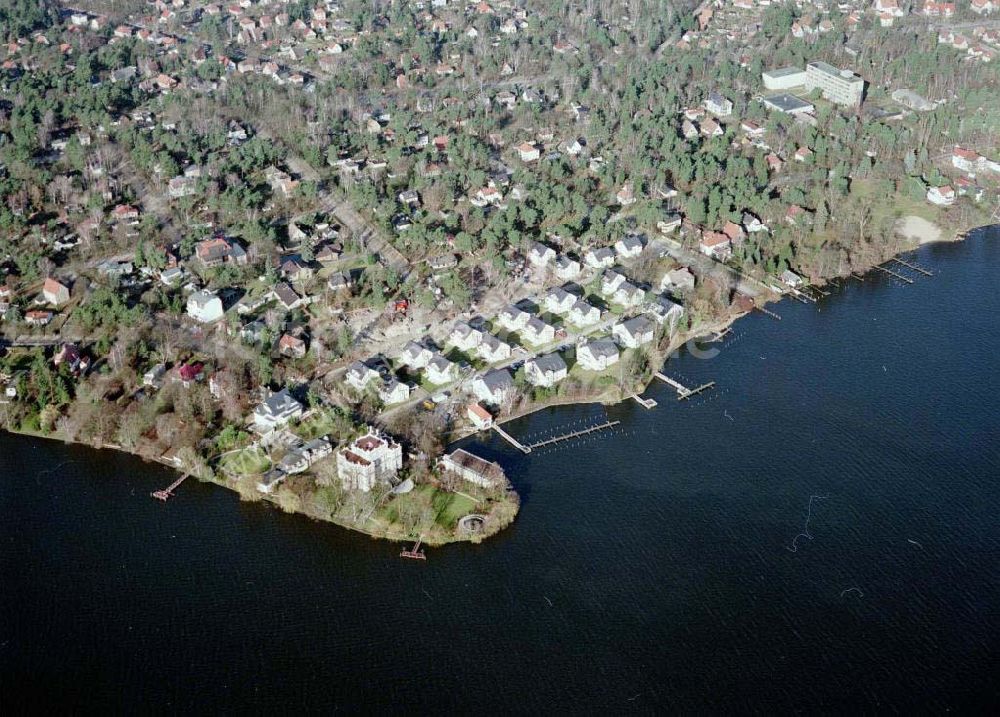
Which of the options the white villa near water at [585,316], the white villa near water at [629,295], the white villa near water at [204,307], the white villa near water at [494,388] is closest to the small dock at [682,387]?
the white villa near water at [585,316]

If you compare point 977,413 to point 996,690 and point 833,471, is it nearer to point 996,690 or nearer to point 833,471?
point 833,471

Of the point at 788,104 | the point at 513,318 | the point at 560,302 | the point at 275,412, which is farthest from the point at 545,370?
the point at 788,104

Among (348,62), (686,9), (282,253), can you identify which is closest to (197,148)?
(282,253)

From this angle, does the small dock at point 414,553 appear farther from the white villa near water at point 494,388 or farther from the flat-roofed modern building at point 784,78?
the flat-roofed modern building at point 784,78

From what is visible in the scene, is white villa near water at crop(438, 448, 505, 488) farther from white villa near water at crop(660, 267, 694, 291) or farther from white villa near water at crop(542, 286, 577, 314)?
white villa near water at crop(660, 267, 694, 291)

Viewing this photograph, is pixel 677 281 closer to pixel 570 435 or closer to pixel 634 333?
pixel 634 333

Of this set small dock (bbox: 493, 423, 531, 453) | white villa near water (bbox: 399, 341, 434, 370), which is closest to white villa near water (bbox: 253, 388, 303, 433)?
white villa near water (bbox: 399, 341, 434, 370)
